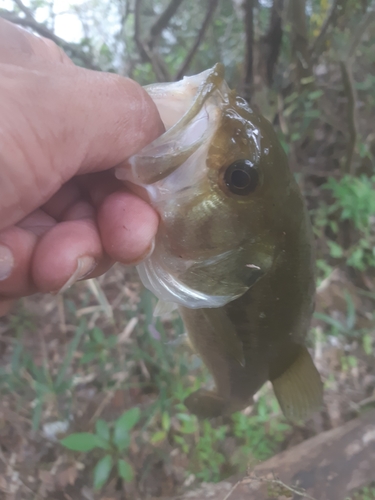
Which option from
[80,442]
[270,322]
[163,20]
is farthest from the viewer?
[163,20]

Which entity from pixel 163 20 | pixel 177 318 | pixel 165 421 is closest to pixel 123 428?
pixel 165 421

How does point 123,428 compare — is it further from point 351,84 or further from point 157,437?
point 351,84

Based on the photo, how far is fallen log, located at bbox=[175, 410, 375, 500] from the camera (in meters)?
1.40

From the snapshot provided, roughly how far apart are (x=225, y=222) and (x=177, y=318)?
1.04 metres

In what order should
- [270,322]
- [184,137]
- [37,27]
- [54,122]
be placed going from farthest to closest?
[37,27] → [270,322] → [184,137] → [54,122]

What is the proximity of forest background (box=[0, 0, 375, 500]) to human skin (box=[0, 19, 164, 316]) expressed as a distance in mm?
854

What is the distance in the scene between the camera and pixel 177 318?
167 centimetres

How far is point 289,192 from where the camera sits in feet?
2.50

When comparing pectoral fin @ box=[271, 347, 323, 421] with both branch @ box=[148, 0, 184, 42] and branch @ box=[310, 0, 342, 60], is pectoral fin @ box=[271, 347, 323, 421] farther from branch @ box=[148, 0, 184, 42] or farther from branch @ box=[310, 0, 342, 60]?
branch @ box=[310, 0, 342, 60]

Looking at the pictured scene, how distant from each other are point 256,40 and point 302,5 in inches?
11.0

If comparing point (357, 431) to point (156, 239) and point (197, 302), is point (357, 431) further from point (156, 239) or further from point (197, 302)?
point (156, 239)

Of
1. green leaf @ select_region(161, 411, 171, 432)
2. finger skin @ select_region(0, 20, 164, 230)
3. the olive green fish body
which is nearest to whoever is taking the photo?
finger skin @ select_region(0, 20, 164, 230)

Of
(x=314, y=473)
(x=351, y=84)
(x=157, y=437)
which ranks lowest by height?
(x=157, y=437)

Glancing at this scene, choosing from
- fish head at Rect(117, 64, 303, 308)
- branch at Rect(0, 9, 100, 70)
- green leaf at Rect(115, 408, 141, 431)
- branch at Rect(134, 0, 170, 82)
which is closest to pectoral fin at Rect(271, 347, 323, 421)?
fish head at Rect(117, 64, 303, 308)
